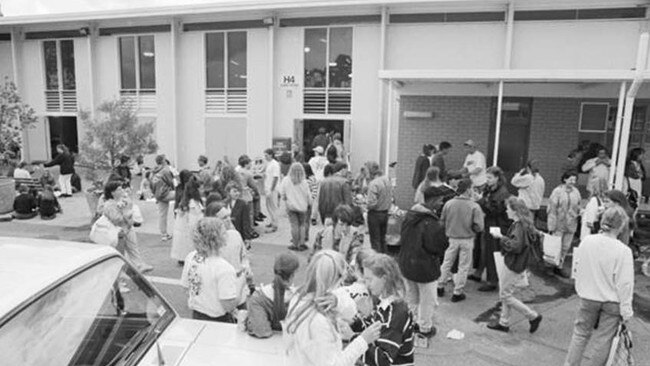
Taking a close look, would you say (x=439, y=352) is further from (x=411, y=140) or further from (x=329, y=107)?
(x=329, y=107)

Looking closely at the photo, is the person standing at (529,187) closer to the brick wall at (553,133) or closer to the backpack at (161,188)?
the brick wall at (553,133)

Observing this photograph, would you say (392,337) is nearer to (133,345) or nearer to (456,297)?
(133,345)

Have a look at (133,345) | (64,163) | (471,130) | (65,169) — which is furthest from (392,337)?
(65,169)

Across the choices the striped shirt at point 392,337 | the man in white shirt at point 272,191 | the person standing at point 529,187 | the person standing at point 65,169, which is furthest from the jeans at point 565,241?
the person standing at point 65,169

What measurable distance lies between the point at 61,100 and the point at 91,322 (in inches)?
703

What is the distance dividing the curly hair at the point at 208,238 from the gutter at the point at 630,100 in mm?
6766

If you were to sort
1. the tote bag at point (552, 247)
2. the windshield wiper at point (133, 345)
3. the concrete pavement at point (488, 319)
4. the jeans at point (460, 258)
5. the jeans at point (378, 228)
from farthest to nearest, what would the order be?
the jeans at point (378, 228), the tote bag at point (552, 247), the jeans at point (460, 258), the concrete pavement at point (488, 319), the windshield wiper at point (133, 345)

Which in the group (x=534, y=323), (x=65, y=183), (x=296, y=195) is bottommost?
(x=534, y=323)

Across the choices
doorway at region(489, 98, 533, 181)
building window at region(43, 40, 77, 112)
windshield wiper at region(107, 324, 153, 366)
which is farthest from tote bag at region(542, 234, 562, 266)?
building window at region(43, 40, 77, 112)

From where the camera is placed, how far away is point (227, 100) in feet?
49.9

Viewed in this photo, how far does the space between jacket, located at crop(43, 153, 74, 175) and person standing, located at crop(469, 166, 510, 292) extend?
37.7 ft

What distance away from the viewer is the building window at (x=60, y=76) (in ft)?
56.2

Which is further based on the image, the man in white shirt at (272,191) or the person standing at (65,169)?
the person standing at (65,169)

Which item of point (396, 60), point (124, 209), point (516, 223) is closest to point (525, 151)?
point (396, 60)
